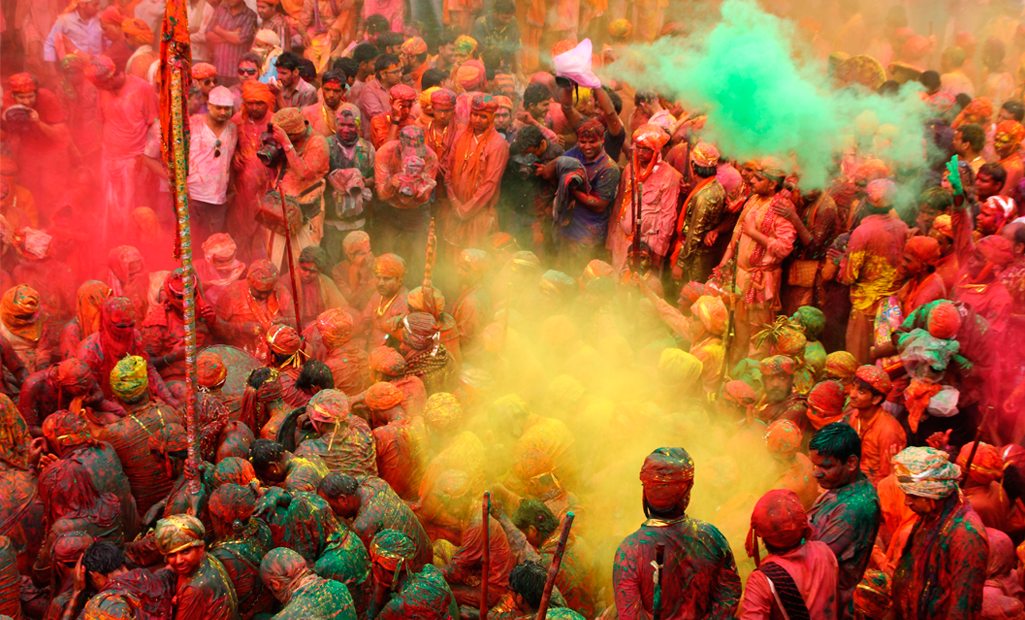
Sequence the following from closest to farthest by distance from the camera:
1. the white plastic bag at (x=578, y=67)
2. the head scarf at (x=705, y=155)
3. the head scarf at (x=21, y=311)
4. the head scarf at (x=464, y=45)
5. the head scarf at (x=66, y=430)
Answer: the head scarf at (x=66, y=430) → the head scarf at (x=21, y=311) → the head scarf at (x=705, y=155) → the white plastic bag at (x=578, y=67) → the head scarf at (x=464, y=45)

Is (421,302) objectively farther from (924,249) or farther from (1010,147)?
(1010,147)

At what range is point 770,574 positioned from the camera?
448 cm

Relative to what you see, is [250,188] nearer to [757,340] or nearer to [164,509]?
[164,509]

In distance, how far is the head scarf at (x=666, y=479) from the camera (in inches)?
181

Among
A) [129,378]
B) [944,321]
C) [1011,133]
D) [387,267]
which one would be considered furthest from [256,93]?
[1011,133]

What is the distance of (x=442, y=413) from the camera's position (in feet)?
23.8

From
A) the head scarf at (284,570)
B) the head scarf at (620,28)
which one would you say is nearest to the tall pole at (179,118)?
the head scarf at (284,570)

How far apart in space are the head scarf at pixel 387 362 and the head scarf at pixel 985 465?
4.50m

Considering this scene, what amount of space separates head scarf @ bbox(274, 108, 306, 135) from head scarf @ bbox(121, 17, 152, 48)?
3498 millimetres

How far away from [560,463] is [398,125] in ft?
18.7

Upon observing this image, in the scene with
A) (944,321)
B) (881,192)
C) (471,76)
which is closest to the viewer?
(944,321)

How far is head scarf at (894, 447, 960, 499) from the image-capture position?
16.1 ft

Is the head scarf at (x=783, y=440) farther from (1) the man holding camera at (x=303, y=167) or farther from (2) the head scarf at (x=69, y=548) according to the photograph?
(1) the man holding camera at (x=303, y=167)

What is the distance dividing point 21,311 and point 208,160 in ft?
8.67
